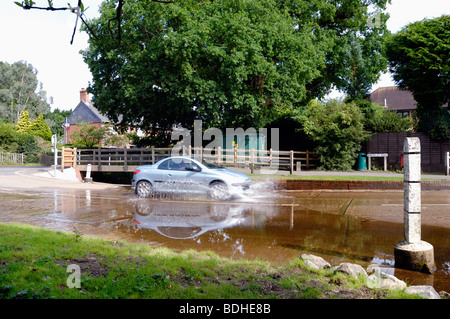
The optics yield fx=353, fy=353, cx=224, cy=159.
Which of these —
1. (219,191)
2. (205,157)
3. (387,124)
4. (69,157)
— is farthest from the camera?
(69,157)

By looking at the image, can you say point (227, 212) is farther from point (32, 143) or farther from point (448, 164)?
point (32, 143)

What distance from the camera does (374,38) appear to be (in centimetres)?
2933

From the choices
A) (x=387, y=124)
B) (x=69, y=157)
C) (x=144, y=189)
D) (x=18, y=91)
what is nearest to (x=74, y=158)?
(x=69, y=157)

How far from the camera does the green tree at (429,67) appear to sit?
21.7 m

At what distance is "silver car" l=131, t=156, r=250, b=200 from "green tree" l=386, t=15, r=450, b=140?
15786 mm

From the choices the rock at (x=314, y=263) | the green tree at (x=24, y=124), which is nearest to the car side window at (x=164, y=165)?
the rock at (x=314, y=263)

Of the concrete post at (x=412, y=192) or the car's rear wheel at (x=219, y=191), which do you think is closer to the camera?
the concrete post at (x=412, y=192)

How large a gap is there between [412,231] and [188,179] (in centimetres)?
811

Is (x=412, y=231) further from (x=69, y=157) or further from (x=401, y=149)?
(x=69, y=157)

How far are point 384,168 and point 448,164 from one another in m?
3.56

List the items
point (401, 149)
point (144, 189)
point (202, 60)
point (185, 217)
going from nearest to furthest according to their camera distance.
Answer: point (185, 217) < point (144, 189) < point (202, 60) < point (401, 149)

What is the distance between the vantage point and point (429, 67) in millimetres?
21672

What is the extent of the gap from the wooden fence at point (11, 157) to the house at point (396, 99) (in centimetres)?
4635

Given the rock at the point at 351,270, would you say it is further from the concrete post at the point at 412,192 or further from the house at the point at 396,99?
the house at the point at 396,99
